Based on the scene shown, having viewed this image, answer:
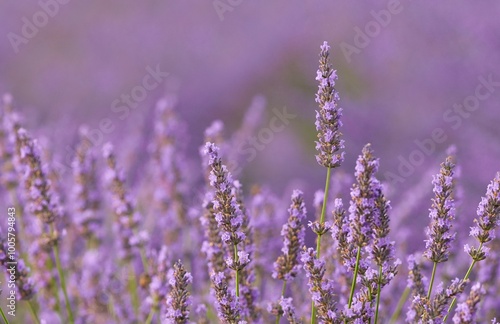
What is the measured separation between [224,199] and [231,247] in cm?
26

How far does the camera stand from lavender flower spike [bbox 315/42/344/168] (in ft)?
4.72

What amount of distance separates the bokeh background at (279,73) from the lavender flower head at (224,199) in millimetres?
1370

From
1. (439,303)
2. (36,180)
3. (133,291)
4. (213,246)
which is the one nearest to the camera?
(439,303)

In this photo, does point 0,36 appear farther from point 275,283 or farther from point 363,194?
point 363,194

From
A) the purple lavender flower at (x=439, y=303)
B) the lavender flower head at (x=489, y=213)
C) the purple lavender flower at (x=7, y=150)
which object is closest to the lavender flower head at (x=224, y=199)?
the purple lavender flower at (x=439, y=303)

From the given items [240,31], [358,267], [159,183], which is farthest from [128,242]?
[240,31]

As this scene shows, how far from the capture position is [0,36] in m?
6.74

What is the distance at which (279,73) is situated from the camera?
560cm

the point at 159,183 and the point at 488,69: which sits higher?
the point at 488,69

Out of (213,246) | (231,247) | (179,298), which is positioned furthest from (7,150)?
(179,298)

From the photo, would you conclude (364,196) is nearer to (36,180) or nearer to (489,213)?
(489,213)

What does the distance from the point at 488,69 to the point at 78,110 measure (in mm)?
3540

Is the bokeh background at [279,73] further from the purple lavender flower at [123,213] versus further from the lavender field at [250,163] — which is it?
the purple lavender flower at [123,213]

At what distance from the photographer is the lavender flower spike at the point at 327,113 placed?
144 cm
